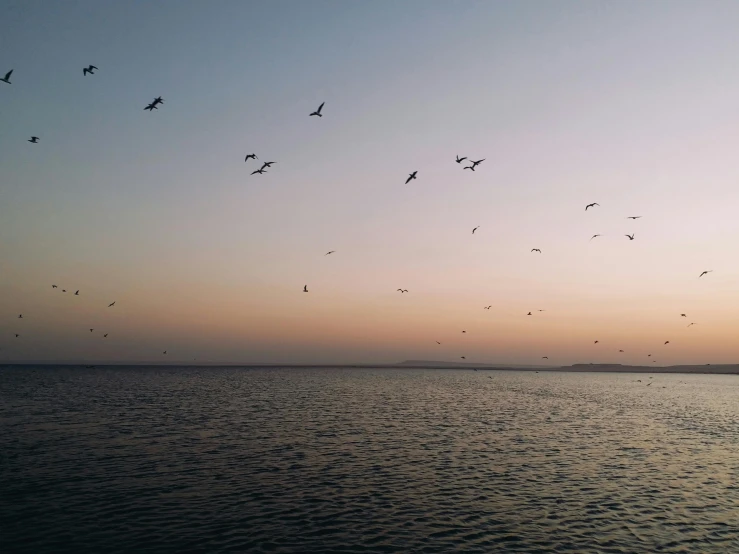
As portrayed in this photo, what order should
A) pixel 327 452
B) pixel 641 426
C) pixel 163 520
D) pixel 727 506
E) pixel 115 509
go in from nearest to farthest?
pixel 163 520
pixel 115 509
pixel 727 506
pixel 327 452
pixel 641 426

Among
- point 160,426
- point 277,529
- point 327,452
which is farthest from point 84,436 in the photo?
point 277,529

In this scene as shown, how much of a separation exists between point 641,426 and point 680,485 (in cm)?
3413

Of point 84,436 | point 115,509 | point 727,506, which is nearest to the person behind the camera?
point 115,509

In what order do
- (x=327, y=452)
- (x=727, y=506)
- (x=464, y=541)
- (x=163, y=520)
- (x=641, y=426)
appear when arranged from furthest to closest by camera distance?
(x=641, y=426), (x=327, y=452), (x=727, y=506), (x=163, y=520), (x=464, y=541)

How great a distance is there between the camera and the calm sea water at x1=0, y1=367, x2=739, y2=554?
21844mm

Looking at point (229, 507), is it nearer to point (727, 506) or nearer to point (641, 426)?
point (727, 506)

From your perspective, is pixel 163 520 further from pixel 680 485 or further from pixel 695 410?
pixel 695 410

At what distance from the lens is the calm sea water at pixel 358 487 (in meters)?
21.8

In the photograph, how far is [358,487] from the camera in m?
30.0

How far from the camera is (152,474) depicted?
106 feet

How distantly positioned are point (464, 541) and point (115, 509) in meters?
18.3

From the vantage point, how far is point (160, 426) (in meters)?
53.2

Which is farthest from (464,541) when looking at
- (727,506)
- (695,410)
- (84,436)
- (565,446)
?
(695,410)

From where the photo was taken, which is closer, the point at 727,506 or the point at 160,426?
the point at 727,506
